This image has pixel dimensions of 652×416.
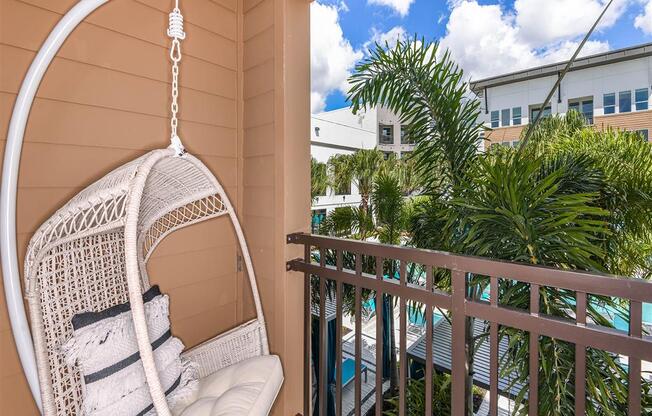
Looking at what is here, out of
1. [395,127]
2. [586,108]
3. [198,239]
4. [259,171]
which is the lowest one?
[198,239]

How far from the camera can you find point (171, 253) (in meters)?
1.68

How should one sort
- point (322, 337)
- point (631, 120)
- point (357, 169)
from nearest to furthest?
1. point (322, 337)
2. point (357, 169)
3. point (631, 120)

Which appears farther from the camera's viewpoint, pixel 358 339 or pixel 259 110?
pixel 259 110

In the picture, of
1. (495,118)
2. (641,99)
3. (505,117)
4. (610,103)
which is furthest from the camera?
(495,118)

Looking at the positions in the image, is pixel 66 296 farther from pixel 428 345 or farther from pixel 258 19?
pixel 258 19

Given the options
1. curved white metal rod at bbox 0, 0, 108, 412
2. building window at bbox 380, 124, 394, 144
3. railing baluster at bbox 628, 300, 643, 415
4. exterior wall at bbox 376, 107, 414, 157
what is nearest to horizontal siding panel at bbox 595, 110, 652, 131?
exterior wall at bbox 376, 107, 414, 157

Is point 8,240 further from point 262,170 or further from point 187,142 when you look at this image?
point 262,170

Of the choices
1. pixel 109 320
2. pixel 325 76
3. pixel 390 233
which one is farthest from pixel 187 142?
pixel 325 76

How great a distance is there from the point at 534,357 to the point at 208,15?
2.15 m

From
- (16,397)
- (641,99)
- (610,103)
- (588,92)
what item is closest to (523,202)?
(16,397)

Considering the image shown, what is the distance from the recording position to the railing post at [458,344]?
3.55ft

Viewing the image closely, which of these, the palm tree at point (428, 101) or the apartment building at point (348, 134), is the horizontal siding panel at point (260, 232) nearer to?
the palm tree at point (428, 101)

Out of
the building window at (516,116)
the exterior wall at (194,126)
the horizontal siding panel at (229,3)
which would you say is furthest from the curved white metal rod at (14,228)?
the building window at (516,116)

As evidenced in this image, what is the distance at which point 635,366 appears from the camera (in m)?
0.81
